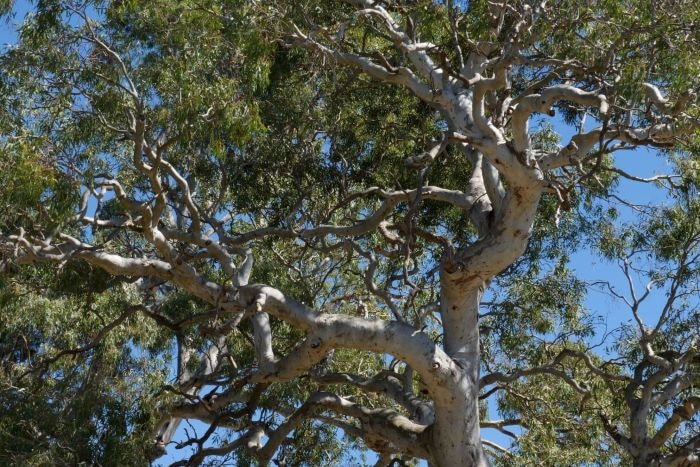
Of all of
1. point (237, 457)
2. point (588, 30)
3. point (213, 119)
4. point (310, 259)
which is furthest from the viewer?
point (310, 259)

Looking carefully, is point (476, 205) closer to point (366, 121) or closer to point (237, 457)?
point (366, 121)

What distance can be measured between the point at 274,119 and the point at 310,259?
9.59ft

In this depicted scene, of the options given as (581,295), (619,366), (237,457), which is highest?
(581,295)

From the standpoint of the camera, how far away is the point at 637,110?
26.8 feet

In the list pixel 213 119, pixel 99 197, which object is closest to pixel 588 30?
pixel 213 119

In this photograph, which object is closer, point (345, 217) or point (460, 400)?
point (460, 400)

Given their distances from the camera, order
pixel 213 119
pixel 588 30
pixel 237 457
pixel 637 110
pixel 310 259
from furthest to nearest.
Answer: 1. pixel 310 259
2. pixel 237 457
3. pixel 588 30
4. pixel 213 119
5. pixel 637 110

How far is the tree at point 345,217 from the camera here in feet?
26.5

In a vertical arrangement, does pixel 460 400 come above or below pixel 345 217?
below

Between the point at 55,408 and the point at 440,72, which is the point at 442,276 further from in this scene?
the point at 55,408

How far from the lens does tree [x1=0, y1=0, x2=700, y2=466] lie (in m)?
8.08

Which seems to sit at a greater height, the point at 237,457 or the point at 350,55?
the point at 350,55

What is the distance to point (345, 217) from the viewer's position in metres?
10.3

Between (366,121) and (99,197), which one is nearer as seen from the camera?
(99,197)
